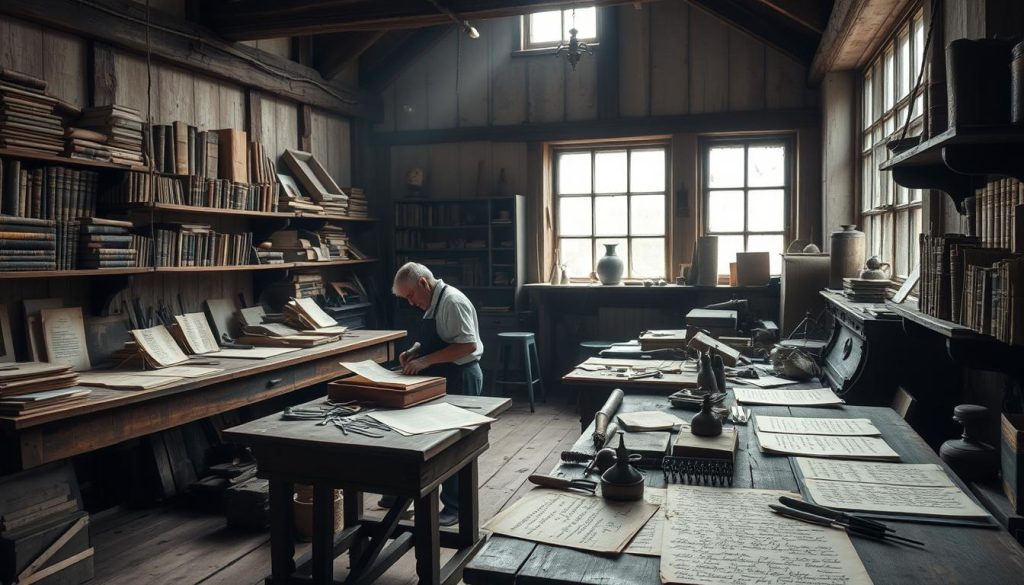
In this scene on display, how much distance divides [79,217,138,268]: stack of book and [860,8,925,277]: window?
4252 mm

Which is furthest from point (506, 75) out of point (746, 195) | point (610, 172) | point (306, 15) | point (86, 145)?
point (86, 145)

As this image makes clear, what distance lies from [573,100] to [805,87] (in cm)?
219

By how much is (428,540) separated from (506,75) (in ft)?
18.8

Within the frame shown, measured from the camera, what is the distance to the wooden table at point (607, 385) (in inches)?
138

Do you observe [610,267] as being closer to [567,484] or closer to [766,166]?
[766,166]

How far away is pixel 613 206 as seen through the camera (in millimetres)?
7637

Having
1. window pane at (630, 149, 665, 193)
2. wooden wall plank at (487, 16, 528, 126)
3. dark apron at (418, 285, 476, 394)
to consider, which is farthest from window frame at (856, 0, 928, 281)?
wooden wall plank at (487, 16, 528, 126)

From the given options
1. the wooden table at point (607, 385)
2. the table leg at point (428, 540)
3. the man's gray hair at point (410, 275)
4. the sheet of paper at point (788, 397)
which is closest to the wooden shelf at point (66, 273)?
the man's gray hair at point (410, 275)

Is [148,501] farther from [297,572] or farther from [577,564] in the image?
[577,564]

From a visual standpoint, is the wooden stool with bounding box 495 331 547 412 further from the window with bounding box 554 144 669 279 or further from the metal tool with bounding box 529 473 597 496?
the metal tool with bounding box 529 473 597 496

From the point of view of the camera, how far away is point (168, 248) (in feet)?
15.9

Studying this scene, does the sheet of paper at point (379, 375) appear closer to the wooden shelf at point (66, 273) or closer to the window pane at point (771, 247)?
the wooden shelf at point (66, 273)

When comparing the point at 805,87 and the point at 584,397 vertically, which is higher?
the point at 805,87

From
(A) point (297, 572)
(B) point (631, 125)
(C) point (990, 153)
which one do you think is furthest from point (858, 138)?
(A) point (297, 572)
